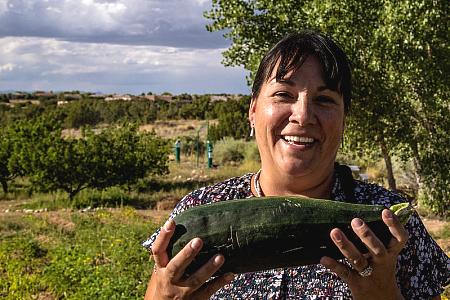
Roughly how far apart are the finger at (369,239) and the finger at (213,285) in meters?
0.55

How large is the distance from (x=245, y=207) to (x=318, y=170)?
1.37 feet

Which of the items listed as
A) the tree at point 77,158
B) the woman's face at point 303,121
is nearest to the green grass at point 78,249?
the tree at point 77,158

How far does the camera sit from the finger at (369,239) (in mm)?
1597

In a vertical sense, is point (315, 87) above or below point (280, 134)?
above

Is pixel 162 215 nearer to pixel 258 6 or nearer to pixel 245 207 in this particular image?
pixel 258 6

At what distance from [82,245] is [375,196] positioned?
18.7 ft

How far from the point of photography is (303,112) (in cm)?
195

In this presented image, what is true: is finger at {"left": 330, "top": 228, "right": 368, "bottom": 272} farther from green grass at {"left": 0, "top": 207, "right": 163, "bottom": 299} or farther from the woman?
green grass at {"left": 0, "top": 207, "right": 163, "bottom": 299}

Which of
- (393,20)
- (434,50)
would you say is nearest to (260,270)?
(393,20)

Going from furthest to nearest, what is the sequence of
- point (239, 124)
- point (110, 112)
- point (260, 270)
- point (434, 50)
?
1. point (110, 112)
2. point (239, 124)
3. point (434, 50)
4. point (260, 270)

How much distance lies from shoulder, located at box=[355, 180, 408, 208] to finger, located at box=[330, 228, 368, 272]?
497 millimetres

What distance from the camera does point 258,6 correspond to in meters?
10.9

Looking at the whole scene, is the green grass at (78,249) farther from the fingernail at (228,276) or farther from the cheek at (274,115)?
the cheek at (274,115)

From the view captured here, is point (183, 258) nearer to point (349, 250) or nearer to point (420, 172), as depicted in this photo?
point (349, 250)
